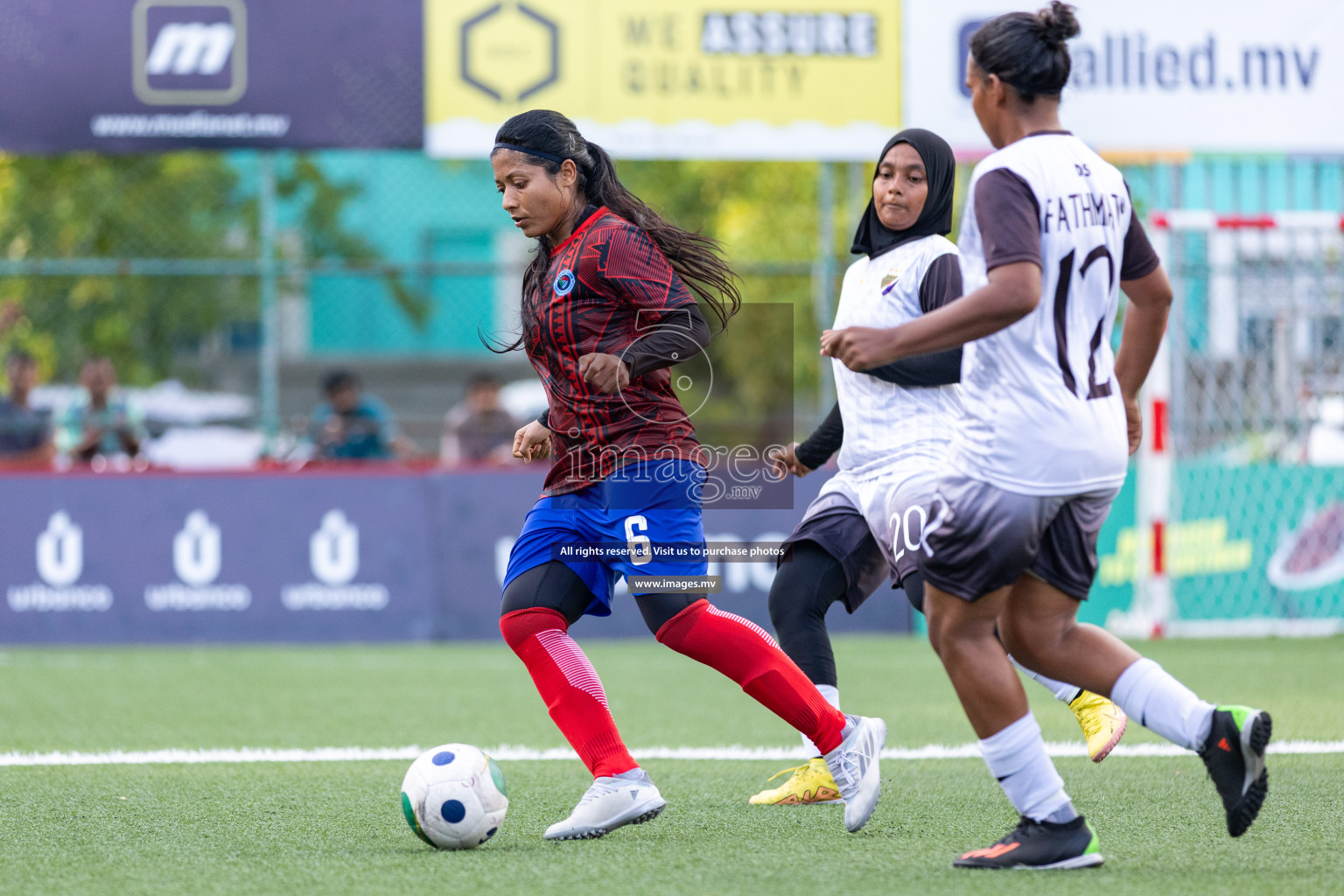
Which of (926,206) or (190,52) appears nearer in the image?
(926,206)

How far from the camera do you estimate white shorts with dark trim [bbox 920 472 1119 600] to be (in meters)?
3.63

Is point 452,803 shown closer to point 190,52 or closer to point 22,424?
point 190,52

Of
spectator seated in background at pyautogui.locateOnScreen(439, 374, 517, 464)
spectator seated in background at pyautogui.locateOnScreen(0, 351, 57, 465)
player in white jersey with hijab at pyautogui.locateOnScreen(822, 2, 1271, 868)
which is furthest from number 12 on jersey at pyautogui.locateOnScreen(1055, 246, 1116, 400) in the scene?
spectator seated in background at pyautogui.locateOnScreen(0, 351, 57, 465)

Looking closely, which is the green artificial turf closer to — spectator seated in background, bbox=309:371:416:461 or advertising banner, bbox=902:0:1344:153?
spectator seated in background, bbox=309:371:416:461

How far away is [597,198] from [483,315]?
22.0 metres

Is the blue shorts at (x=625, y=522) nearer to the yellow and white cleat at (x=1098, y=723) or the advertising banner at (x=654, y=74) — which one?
the yellow and white cleat at (x=1098, y=723)

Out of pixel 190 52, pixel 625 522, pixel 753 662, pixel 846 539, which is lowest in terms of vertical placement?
pixel 753 662

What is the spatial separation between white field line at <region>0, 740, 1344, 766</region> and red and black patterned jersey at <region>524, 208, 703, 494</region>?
1.95m

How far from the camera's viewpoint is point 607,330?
433cm

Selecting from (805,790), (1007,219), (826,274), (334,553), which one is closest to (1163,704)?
(1007,219)

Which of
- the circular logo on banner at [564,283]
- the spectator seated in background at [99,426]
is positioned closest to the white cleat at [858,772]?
the circular logo on banner at [564,283]

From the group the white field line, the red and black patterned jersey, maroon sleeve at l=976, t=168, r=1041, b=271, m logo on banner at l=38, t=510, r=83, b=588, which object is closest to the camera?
maroon sleeve at l=976, t=168, r=1041, b=271

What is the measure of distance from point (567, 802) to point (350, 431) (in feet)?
23.5

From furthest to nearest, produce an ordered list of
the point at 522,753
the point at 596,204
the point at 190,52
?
the point at 190,52
the point at 522,753
the point at 596,204
